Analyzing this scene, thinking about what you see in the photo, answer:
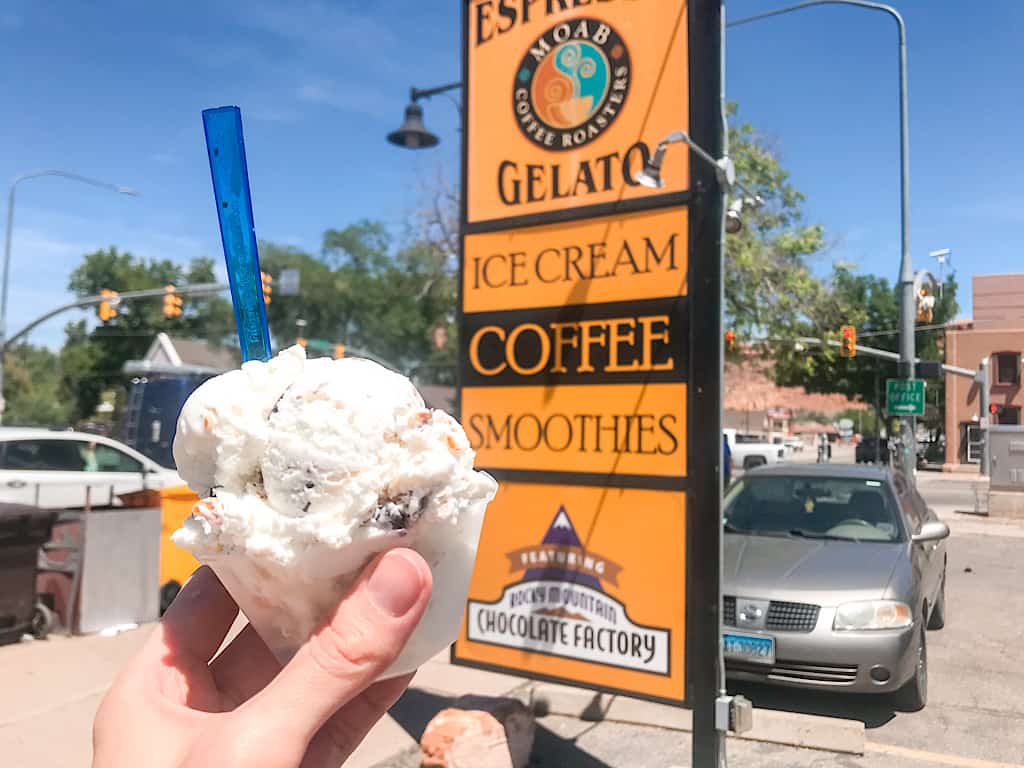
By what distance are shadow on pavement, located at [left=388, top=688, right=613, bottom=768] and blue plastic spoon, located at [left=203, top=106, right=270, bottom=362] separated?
330 centimetres

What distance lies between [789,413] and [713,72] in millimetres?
78213

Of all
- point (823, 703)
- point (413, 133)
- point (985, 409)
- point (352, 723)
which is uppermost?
point (413, 133)

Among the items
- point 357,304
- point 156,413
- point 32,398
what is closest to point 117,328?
point 32,398

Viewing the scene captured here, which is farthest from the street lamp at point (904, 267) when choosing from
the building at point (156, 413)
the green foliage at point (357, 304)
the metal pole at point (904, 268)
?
the green foliage at point (357, 304)

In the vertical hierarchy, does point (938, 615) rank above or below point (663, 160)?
below

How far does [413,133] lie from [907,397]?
10846 millimetres

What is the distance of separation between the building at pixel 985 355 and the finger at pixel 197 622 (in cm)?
1271

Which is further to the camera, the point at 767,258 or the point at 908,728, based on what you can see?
the point at 767,258

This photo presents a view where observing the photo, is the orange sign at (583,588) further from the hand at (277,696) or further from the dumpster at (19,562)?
the dumpster at (19,562)

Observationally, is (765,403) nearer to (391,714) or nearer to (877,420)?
(877,420)

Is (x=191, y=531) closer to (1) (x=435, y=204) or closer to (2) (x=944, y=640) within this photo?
(2) (x=944, y=640)

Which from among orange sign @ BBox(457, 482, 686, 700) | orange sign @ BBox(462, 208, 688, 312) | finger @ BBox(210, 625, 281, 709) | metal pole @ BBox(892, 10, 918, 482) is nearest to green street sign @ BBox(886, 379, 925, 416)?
metal pole @ BBox(892, 10, 918, 482)

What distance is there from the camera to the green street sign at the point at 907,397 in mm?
15172

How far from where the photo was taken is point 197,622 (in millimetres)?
1579
